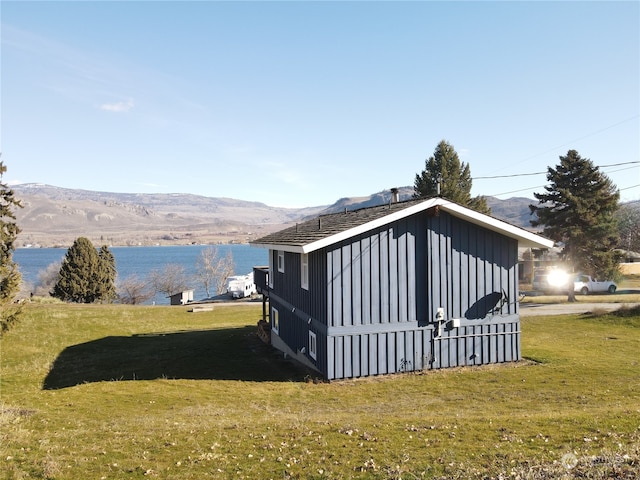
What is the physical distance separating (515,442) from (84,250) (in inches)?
1926

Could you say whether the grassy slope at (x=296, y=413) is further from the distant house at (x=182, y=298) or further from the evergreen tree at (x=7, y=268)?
the distant house at (x=182, y=298)

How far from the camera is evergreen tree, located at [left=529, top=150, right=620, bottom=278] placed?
40.8 meters

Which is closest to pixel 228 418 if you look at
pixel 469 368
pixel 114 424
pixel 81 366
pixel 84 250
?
pixel 114 424

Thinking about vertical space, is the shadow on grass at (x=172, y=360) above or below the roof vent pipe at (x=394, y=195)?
below

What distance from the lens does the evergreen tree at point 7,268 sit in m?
20.7

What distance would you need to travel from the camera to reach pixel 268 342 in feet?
76.7

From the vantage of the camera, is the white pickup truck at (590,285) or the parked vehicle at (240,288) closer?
the white pickup truck at (590,285)

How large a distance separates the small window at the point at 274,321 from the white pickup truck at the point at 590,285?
36086 millimetres

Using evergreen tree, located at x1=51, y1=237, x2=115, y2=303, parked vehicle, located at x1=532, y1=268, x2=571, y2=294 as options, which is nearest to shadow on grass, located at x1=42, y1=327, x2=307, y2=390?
evergreen tree, located at x1=51, y1=237, x2=115, y2=303

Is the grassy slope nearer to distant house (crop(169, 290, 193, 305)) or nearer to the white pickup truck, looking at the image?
the white pickup truck

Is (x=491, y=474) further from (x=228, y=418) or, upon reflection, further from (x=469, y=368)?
(x=469, y=368)

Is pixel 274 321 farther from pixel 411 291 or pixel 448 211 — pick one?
pixel 448 211

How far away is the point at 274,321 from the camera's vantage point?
23.7m

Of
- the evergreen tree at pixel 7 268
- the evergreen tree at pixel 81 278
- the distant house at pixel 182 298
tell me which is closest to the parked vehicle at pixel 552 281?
the distant house at pixel 182 298
